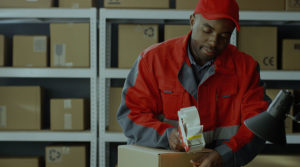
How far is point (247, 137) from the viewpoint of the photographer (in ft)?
4.33

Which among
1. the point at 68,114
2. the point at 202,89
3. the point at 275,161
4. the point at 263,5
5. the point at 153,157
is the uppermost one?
the point at 263,5

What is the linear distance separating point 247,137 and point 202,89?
244mm

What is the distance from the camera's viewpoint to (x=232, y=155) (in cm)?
126

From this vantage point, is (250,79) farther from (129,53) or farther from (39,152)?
(39,152)

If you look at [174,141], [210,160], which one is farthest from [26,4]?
[210,160]

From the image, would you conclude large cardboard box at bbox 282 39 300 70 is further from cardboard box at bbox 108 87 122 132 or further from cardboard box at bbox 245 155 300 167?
cardboard box at bbox 108 87 122 132

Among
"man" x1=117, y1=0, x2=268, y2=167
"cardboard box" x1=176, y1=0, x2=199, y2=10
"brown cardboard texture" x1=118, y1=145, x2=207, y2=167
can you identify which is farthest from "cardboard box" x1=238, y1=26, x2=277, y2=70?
"brown cardboard texture" x1=118, y1=145, x2=207, y2=167

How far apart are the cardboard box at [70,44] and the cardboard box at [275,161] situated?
1.31 m

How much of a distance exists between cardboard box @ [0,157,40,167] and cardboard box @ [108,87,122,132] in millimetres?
594

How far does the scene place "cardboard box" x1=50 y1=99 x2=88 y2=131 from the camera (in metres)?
2.51

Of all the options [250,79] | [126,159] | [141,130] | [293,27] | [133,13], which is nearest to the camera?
[126,159]

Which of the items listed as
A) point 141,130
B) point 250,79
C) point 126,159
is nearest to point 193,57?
point 250,79

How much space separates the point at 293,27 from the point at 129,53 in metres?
1.43

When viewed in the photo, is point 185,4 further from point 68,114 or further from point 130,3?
point 68,114
